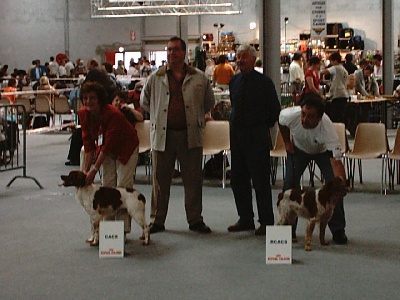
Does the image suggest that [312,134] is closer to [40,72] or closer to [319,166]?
[319,166]

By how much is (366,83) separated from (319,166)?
8.44 m

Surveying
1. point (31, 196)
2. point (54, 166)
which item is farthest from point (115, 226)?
point (54, 166)

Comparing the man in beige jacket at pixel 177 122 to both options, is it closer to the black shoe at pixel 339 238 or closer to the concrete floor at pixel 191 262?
the concrete floor at pixel 191 262

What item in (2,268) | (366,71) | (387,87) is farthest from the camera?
(387,87)

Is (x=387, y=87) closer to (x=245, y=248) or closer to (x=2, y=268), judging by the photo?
(x=245, y=248)

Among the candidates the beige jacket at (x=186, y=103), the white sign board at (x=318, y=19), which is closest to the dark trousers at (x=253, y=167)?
the beige jacket at (x=186, y=103)

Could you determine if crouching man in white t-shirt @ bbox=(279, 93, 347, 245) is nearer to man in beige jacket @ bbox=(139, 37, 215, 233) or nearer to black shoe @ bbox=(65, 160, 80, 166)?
man in beige jacket @ bbox=(139, 37, 215, 233)

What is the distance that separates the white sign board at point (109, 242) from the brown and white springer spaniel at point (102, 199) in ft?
0.86

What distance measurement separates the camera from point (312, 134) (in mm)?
5836

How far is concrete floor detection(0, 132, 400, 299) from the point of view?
4.64 metres

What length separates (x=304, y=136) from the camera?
19.2ft

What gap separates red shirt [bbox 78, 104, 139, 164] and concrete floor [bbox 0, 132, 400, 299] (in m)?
0.72

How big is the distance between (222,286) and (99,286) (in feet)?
2.46

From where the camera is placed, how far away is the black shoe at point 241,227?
6.40 m
